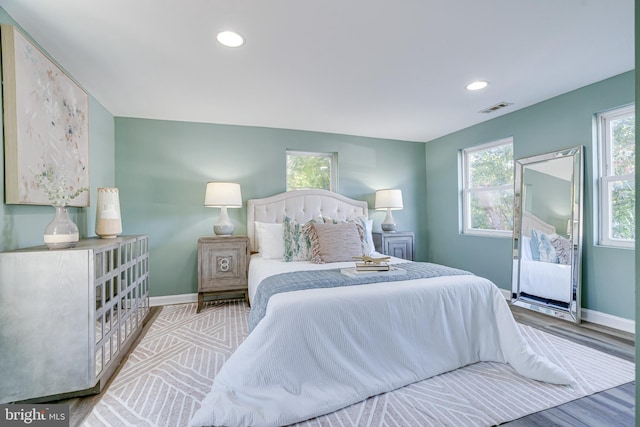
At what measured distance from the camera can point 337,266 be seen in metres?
2.60

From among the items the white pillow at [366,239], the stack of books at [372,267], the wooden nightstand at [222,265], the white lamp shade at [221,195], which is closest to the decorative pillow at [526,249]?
the white pillow at [366,239]

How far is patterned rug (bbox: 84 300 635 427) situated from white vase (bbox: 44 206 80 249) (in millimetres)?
961

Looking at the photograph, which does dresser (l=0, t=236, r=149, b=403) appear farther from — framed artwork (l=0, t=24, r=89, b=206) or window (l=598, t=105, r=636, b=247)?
window (l=598, t=105, r=636, b=247)

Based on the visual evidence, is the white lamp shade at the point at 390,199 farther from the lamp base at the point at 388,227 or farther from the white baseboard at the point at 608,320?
the white baseboard at the point at 608,320

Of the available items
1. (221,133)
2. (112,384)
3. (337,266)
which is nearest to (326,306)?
(337,266)

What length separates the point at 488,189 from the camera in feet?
13.1

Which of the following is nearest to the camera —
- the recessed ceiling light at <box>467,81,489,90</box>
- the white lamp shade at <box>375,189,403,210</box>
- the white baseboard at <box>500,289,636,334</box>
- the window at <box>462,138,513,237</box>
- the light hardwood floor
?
the light hardwood floor

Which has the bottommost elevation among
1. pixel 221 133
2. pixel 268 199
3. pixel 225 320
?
pixel 225 320

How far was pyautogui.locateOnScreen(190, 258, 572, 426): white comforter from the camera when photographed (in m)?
1.56

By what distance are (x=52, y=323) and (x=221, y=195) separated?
2.02 metres

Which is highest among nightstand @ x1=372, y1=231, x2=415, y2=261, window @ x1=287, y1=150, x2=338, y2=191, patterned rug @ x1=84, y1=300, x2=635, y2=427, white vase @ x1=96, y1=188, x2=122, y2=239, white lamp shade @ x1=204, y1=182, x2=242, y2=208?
window @ x1=287, y1=150, x2=338, y2=191

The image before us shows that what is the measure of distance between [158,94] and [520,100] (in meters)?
3.83

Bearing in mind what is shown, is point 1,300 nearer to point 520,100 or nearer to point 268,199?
point 268,199

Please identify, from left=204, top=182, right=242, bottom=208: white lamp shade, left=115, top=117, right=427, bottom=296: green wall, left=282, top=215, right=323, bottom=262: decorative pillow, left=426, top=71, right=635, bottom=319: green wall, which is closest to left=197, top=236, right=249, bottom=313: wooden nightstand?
left=204, top=182, right=242, bottom=208: white lamp shade
